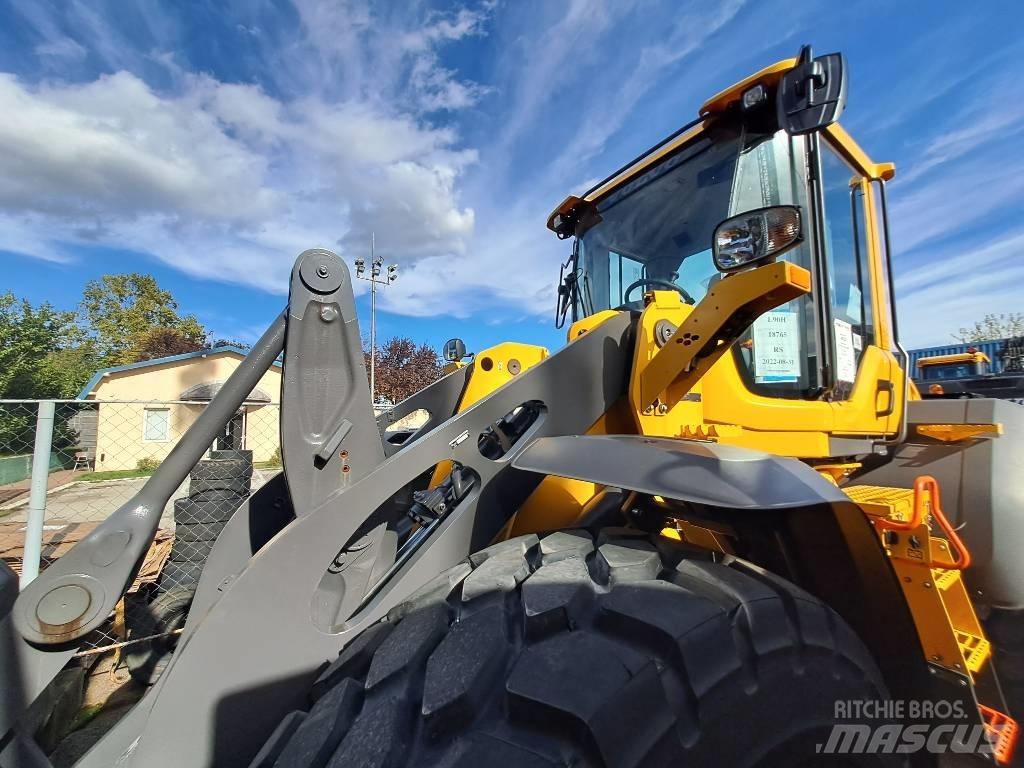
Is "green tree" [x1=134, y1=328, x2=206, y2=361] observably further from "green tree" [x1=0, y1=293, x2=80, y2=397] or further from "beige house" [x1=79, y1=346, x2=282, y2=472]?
"beige house" [x1=79, y1=346, x2=282, y2=472]

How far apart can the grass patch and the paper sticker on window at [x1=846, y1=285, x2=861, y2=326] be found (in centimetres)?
1827

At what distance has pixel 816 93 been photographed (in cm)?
178

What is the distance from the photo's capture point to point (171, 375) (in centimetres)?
2216

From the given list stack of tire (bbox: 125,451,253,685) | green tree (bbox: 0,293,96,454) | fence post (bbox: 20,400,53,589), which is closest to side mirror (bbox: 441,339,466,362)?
stack of tire (bbox: 125,451,253,685)

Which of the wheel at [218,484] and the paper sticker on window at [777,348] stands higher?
the paper sticker on window at [777,348]

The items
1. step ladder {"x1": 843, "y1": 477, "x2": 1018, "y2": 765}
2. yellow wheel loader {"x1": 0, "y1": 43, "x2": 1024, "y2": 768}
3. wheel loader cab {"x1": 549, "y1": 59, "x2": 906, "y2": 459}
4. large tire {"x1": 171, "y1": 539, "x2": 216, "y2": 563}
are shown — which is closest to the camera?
yellow wheel loader {"x1": 0, "y1": 43, "x2": 1024, "y2": 768}

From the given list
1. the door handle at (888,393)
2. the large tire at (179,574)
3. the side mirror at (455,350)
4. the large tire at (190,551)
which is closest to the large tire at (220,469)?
the large tire at (190,551)

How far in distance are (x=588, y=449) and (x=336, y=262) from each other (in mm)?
1124

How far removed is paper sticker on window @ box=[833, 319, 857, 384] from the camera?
99.7 inches

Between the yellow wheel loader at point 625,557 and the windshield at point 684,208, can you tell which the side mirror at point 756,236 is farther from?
the windshield at point 684,208

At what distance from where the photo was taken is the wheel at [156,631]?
337 centimetres

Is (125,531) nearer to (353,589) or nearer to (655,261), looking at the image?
(353,589)

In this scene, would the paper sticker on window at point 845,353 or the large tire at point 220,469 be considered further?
the large tire at point 220,469

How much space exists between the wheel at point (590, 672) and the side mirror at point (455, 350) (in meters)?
2.34
